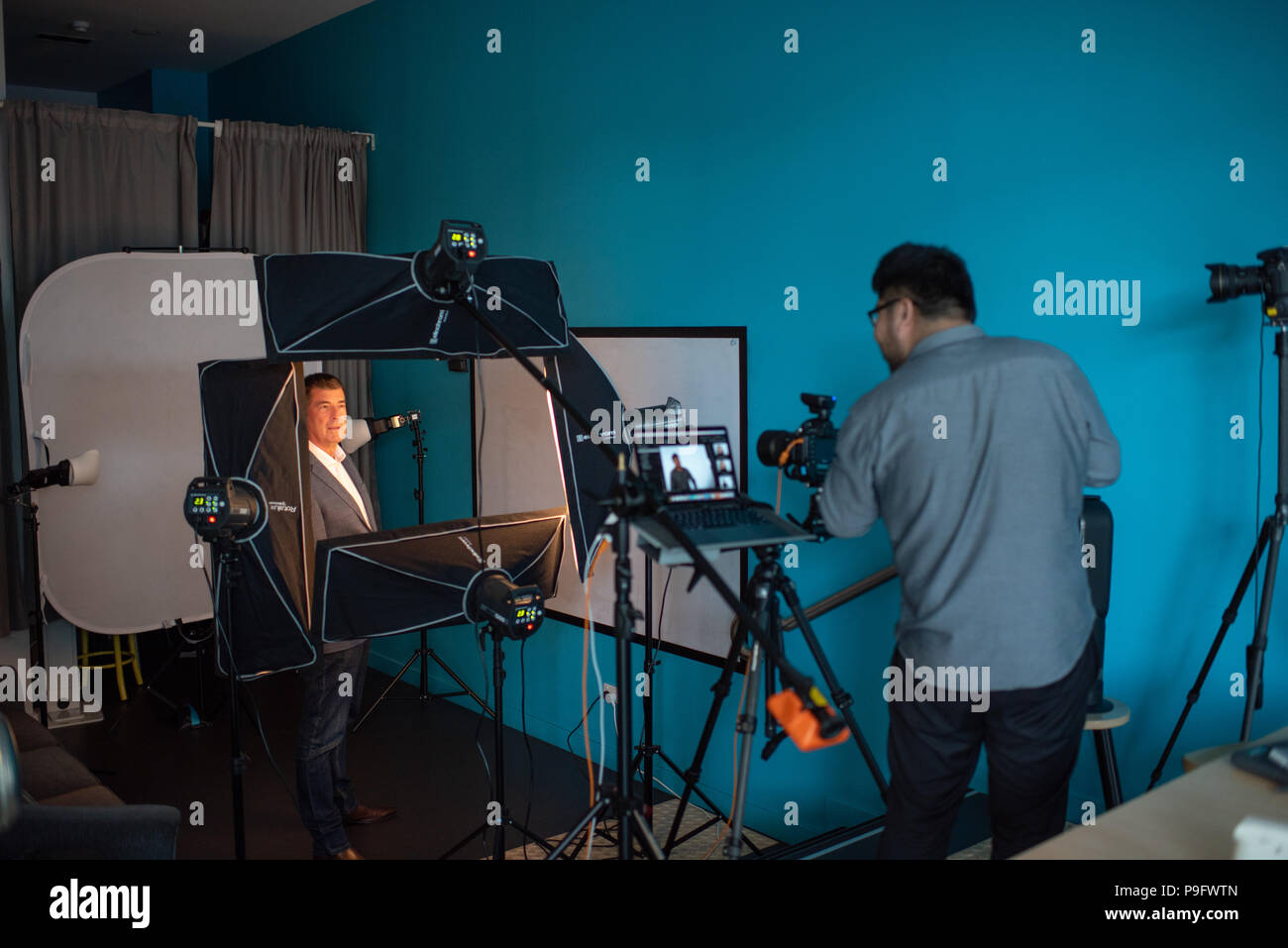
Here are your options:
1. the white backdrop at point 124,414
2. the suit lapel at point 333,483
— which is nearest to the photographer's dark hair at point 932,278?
the suit lapel at point 333,483

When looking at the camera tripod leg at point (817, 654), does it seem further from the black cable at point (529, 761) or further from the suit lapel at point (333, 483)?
the suit lapel at point (333, 483)

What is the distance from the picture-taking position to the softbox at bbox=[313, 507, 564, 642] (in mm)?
2668

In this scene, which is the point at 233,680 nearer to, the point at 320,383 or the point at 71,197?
the point at 320,383

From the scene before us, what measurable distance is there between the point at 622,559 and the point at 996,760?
874 mm

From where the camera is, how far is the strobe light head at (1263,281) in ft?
6.80

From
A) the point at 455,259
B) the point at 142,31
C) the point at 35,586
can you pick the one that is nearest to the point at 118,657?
the point at 35,586

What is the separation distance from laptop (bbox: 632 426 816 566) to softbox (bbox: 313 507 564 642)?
2.23ft

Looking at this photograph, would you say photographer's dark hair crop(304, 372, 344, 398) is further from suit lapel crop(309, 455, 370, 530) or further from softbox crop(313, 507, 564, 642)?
softbox crop(313, 507, 564, 642)

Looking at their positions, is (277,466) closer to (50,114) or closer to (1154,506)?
(1154,506)

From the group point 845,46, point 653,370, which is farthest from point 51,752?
point 845,46

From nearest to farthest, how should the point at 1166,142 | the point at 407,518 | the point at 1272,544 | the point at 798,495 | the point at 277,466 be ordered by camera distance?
1. the point at 1272,544
2. the point at 1166,142
3. the point at 277,466
4. the point at 798,495
5. the point at 407,518

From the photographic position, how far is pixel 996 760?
204cm

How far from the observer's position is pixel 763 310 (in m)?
3.26

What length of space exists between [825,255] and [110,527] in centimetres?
319
